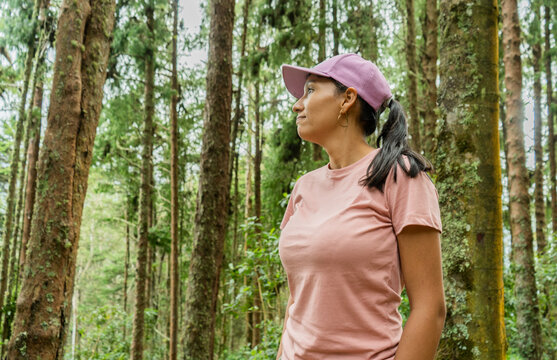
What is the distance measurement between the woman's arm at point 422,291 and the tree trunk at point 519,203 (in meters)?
6.93

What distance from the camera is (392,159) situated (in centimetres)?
152

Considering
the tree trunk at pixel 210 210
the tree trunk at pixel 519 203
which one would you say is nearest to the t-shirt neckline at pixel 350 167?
the tree trunk at pixel 210 210

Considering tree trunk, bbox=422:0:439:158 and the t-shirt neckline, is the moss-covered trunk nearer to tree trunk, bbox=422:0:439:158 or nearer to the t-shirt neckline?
tree trunk, bbox=422:0:439:158

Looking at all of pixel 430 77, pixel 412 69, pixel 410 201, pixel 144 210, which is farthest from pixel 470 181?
pixel 144 210

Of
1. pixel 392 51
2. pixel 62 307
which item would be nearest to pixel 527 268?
pixel 62 307

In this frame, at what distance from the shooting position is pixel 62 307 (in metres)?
3.63

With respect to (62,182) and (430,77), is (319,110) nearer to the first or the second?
(62,182)

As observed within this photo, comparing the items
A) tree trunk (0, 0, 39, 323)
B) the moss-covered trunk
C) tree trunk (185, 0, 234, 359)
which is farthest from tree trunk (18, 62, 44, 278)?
tree trunk (185, 0, 234, 359)

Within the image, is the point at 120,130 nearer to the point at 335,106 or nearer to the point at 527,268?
the point at 527,268

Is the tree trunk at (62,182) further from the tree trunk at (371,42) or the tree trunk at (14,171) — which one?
the tree trunk at (371,42)

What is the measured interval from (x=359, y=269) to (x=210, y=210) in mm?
4764

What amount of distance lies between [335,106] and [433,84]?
8.26m

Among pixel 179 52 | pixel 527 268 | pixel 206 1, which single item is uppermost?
pixel 206 1

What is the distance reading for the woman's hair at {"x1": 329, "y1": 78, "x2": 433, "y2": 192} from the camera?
150cm
